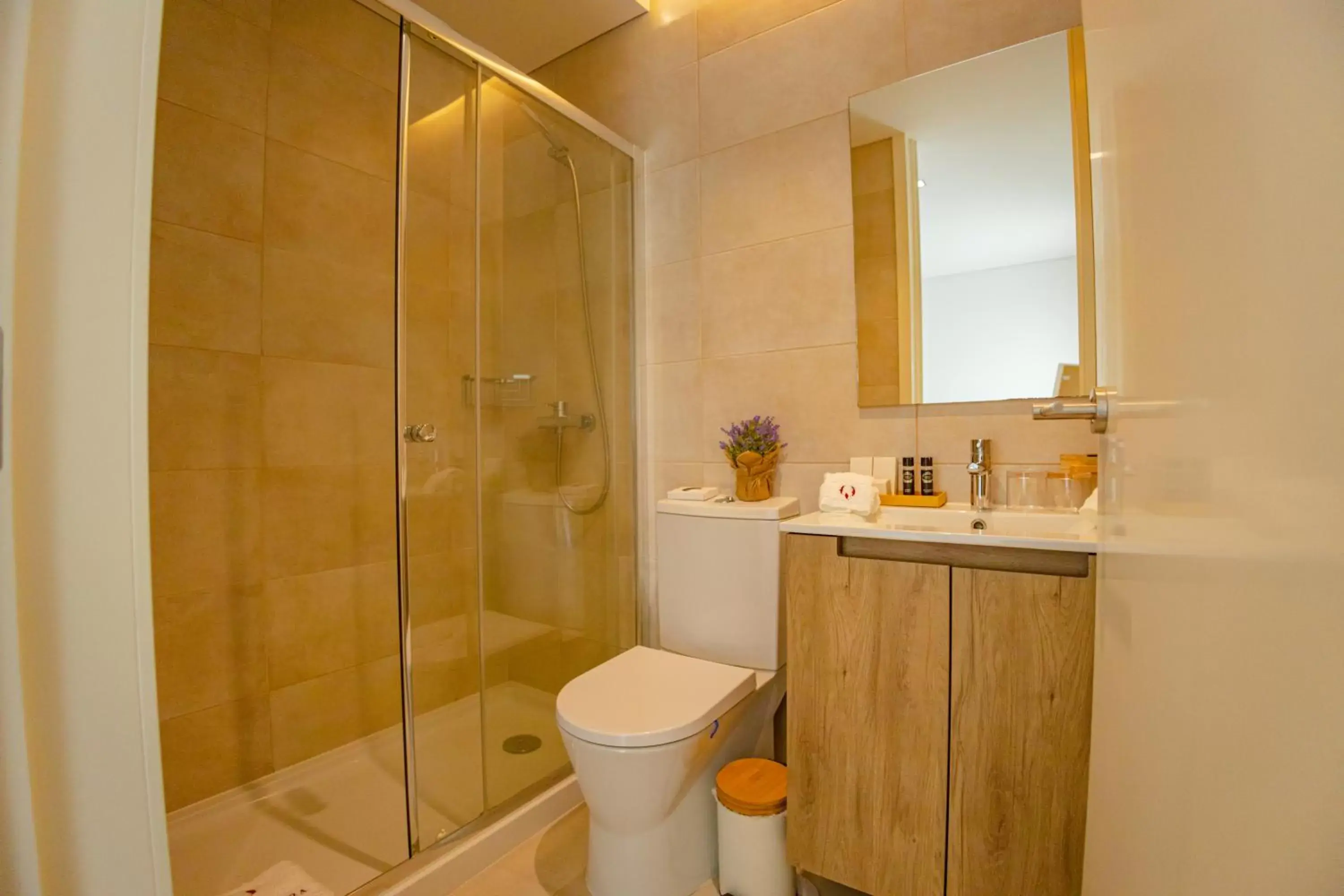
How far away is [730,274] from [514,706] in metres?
1.47

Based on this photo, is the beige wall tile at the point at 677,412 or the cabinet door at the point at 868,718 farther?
the beige wall tile at the point at 677,412

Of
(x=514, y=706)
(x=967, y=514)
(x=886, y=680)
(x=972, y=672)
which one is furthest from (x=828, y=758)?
(x=514, y=706)

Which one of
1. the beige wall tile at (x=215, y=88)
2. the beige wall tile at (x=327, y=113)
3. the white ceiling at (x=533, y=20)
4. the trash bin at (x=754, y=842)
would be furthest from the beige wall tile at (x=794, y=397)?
the beige wall tile at (x=215, y=88)

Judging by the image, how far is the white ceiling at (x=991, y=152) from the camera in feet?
4.61

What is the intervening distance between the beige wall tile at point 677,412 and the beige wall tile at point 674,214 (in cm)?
39

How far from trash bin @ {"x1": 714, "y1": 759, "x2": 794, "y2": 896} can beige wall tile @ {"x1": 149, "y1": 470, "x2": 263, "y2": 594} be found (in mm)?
1496

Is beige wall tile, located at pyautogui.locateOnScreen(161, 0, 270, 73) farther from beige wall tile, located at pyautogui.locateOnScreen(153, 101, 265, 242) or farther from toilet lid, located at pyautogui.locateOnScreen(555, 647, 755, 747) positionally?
toilet lid, located at pyautogui.locateOnScreen(555, 647, 755, 747)

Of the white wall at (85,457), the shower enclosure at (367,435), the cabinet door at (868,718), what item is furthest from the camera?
the shower enclosure at (367,435)

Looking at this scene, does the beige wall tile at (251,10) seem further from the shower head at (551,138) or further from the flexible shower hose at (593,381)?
the flexible shower hose at (593,381)

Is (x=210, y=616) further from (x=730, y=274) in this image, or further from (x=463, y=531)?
(x=730, y=274)

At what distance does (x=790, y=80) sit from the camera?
5.87ft

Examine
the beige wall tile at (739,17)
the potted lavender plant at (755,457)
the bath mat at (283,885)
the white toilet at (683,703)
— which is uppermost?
the beige wall tile at (739,17)

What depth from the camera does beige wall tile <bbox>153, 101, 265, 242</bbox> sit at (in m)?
1.55

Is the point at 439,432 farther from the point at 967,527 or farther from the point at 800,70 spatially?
the point at 800,70
